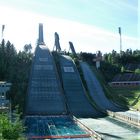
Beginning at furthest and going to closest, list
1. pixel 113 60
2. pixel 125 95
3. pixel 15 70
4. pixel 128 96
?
pixel 113 60 → pixel 125 95 → pixel 128 96 → pixel 15 70

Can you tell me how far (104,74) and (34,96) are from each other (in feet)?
68.0

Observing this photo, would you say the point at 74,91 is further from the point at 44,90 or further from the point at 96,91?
the point at 44,90

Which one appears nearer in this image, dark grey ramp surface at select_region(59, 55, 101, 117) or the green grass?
dark grey ramp surface at select_region(59, 55, 101, 117)

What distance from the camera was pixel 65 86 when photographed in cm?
4803

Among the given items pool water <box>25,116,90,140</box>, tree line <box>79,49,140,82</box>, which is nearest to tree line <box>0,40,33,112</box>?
pool water <box>25,116,90,140</box>

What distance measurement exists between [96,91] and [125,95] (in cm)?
477

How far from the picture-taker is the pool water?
29877 millimetres

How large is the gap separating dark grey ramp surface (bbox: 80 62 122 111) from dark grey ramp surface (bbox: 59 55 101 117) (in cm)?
160

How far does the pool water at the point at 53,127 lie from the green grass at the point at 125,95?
32.5 feet

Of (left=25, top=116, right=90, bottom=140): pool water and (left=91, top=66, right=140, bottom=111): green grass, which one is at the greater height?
(left=91, top=66, right=140, bottom=111): green grass

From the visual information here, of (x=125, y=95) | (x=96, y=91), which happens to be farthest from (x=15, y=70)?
(x=125, y=95)

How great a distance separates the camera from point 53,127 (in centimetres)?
3325

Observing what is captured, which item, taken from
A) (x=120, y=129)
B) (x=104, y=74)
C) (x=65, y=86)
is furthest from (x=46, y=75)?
(x=120, y=129)

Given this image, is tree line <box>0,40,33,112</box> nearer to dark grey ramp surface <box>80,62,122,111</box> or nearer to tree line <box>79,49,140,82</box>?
dark grey ramp surface <box>80,62,122,111</box>
